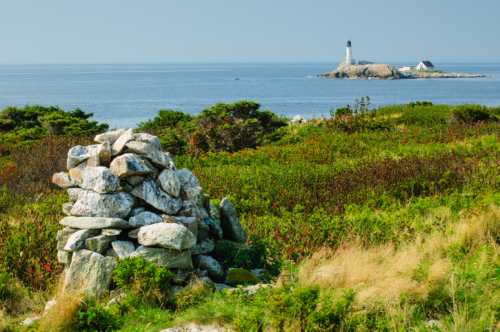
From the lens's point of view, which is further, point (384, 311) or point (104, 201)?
point (104, 201)

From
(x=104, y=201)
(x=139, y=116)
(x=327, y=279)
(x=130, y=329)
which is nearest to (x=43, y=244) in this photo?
(x=104, y=201)

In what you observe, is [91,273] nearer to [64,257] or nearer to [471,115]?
[64,257]

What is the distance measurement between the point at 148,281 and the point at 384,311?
2.64 m

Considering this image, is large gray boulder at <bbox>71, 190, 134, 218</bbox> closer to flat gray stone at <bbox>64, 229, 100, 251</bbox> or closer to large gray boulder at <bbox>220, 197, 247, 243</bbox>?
flat gray stone at <bbox>64, 229, 100, 251</bbox>

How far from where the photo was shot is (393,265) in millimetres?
7684

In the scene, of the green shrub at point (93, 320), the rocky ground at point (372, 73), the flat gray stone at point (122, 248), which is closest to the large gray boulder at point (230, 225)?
the flat gray stone at point (122, 248)

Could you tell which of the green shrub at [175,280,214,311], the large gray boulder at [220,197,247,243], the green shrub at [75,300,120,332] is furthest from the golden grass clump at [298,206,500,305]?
the green shrub at [75,300,120,332]

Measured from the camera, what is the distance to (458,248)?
28.9 feet

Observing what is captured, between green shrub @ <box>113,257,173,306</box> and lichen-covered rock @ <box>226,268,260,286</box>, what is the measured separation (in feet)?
3.06

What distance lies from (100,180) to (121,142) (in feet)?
2.73

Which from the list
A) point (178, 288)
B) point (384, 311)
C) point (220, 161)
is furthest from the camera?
point (220, 161)

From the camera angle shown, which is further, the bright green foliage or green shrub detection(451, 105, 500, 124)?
green shrub detection(451, 105, 500, 124)

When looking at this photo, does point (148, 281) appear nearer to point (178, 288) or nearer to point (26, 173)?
point (178, 288)

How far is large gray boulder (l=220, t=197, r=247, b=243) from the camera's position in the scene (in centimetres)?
966
